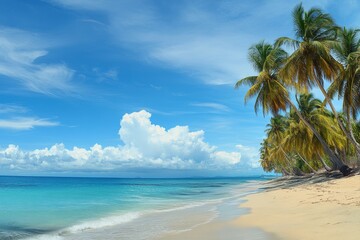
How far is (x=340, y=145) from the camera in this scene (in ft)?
113

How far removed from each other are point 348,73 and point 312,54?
3310 mm

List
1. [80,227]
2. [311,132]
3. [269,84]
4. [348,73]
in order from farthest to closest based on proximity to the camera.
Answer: [311,132]
[269,84]
[348,73]
[80,227]

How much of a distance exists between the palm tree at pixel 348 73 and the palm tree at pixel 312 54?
28.5 inches

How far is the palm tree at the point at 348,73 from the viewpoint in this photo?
72.6 feet

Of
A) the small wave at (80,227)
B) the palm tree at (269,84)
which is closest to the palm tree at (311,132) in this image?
the palm tree at (269,84)

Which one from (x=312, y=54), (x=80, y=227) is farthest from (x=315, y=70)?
(x=80, y=227)

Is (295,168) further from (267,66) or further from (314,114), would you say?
(267,66)

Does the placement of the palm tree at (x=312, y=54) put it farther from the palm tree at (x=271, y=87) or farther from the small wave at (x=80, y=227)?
the small wave at (x=80, y=227)

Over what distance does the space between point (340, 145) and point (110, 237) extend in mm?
29845

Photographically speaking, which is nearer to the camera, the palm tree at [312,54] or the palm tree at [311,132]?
the palm tree at [312,54]

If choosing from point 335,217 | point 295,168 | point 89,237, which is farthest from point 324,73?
point 295,168

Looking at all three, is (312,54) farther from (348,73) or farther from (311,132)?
(311,132)

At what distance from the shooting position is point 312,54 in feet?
81.0

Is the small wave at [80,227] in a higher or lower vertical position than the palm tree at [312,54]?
lower
